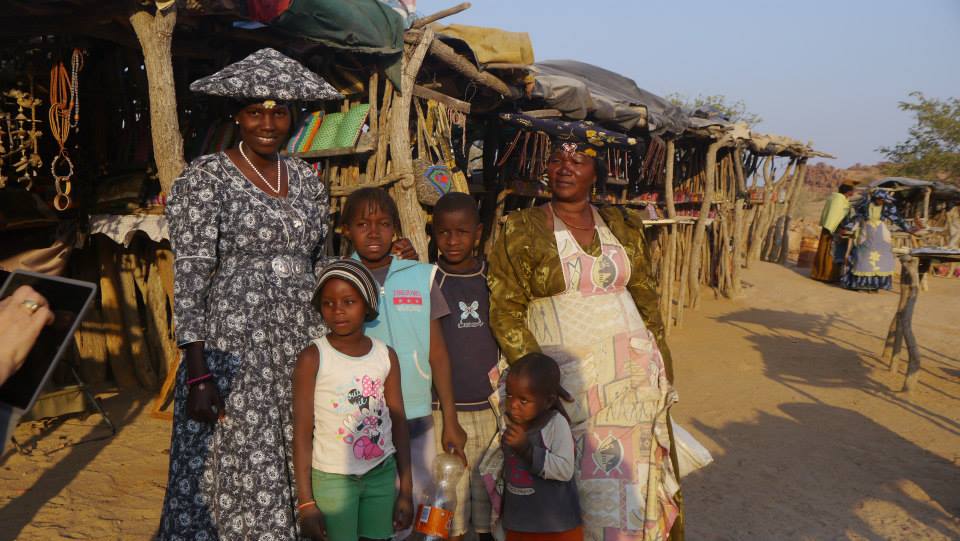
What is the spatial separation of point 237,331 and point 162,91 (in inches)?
76.6

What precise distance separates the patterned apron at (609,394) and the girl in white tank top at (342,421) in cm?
51

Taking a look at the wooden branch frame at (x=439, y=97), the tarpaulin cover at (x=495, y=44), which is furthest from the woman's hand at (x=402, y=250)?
the tarpaulin cover at (x=495, y=44)

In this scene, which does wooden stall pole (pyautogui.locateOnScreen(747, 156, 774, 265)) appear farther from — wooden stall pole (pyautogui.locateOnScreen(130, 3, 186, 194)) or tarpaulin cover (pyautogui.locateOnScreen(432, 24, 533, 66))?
wooden stall pole (pyautogui.locateOnScreen(130, 3, 186, 194))

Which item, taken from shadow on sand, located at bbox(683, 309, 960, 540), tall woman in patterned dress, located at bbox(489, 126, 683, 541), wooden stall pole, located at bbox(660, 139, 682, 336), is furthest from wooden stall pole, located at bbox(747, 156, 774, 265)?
tall woman in patterned dress, located at bbox(489, 126, 683, 541)

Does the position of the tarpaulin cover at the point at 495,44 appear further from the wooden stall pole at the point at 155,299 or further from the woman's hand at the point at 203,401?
the woman's hand at the point at 203,401

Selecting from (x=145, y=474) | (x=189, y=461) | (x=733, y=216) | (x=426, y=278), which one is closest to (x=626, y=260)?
(x=426, y=278)

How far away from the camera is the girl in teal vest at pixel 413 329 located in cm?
263

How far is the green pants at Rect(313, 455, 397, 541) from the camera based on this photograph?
232 cm

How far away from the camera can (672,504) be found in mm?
2816

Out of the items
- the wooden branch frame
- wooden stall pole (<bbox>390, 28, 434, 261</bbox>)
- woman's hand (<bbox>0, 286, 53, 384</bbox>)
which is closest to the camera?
woman's hand (<bbox>0, 286, 53, 384</bbox>)

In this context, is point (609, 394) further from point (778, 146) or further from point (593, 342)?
point (778, 146)

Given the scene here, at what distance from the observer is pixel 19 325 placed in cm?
126

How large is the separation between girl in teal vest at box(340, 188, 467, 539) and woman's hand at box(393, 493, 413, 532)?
147 millimetres

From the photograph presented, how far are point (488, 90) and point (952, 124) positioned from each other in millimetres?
20995
